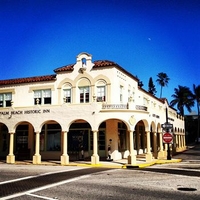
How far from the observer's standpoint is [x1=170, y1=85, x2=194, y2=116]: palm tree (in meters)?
71.9

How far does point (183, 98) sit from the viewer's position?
72250mm

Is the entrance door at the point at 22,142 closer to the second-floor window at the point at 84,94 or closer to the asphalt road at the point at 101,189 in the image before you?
the second-floor window at the point at 84,94

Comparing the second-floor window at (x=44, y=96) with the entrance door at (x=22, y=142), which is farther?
the entrance door at (x=22, y=142)

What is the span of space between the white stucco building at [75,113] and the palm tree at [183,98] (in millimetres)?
44395

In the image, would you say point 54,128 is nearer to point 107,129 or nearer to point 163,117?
point 107,129

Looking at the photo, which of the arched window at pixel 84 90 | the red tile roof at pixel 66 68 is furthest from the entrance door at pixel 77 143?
the red tile roof at pixel 66 68

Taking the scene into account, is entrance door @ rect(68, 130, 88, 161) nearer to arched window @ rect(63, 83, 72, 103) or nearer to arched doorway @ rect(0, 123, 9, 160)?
arched window @ rect(63, 83, 72, 103)

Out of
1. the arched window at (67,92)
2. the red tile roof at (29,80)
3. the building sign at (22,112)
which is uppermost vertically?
the red tile roof at (29,80)

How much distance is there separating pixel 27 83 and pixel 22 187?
730 inches

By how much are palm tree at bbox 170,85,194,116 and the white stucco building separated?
4440 cm

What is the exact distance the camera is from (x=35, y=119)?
24906mm

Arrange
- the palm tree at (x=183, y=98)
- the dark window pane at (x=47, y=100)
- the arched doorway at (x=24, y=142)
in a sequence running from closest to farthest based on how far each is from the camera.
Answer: the dark window pane at (x=47, y=100) < the arched doorway at (x=24, y=142) < the palm tree at (x=183, y=98)

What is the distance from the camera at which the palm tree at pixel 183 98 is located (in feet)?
236

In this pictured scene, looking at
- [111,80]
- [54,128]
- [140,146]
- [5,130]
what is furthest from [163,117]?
[5,130]
